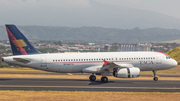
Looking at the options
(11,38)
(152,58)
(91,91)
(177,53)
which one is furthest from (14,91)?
(177,53)

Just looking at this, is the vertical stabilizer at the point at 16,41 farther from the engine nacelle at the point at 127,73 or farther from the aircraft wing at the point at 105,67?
the engine nacelle at the point at 127,73

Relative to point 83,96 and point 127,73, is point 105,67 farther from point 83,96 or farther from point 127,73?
point 83,96

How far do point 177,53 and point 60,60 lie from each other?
56.1 m

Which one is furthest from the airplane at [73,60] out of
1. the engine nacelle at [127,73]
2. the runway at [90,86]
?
the runway at [90,86]

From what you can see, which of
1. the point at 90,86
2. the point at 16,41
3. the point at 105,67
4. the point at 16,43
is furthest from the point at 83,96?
the point at 16,41

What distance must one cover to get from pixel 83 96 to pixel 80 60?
13741 millimetres

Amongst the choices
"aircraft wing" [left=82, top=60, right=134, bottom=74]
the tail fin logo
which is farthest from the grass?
the tail fin logo

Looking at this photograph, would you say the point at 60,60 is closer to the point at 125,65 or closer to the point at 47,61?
the point at 47,61

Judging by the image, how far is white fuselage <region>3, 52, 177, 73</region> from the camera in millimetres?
40500

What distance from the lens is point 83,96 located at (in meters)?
27.8

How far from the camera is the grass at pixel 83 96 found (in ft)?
86.7

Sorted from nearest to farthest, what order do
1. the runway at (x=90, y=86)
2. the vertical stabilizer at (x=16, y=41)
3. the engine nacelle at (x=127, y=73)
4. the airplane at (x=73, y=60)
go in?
the runway at (x=90, y=86)
the engine nacelle at (x=127, y=73)
the airplane at (x=73, y=60)
the vertical stabilizer at (x=16, y=41)

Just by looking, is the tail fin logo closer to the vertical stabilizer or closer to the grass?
the vertical stabilizer

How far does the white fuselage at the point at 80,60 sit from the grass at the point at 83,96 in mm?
10846
